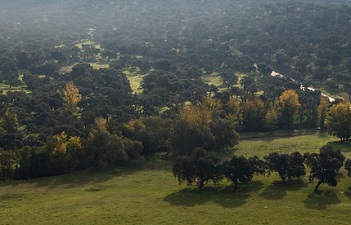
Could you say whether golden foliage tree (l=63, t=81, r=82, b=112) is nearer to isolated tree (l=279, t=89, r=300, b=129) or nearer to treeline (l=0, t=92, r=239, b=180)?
treeline (l=0, t=92, r=239, b=180)

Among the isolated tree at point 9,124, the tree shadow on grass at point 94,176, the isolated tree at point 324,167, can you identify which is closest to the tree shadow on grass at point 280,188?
the isolated tree at point 324,167

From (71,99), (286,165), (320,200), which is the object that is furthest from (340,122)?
(71,99)

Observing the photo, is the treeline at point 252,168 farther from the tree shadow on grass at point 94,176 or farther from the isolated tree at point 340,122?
the isolated tree at point 340,122

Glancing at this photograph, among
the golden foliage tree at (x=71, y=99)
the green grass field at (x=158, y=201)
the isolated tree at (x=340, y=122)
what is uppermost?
the golden foliage tree at (x=71, y=99)

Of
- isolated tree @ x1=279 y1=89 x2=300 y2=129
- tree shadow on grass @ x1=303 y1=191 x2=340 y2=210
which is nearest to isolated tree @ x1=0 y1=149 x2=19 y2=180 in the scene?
tree shadow on grass @ x1=303 y1=191 x2=340 y2=210

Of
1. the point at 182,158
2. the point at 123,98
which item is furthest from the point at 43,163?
the point at 123,98

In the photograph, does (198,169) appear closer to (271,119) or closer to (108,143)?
(108,143)

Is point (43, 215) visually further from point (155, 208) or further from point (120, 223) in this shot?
point (155, 208)
